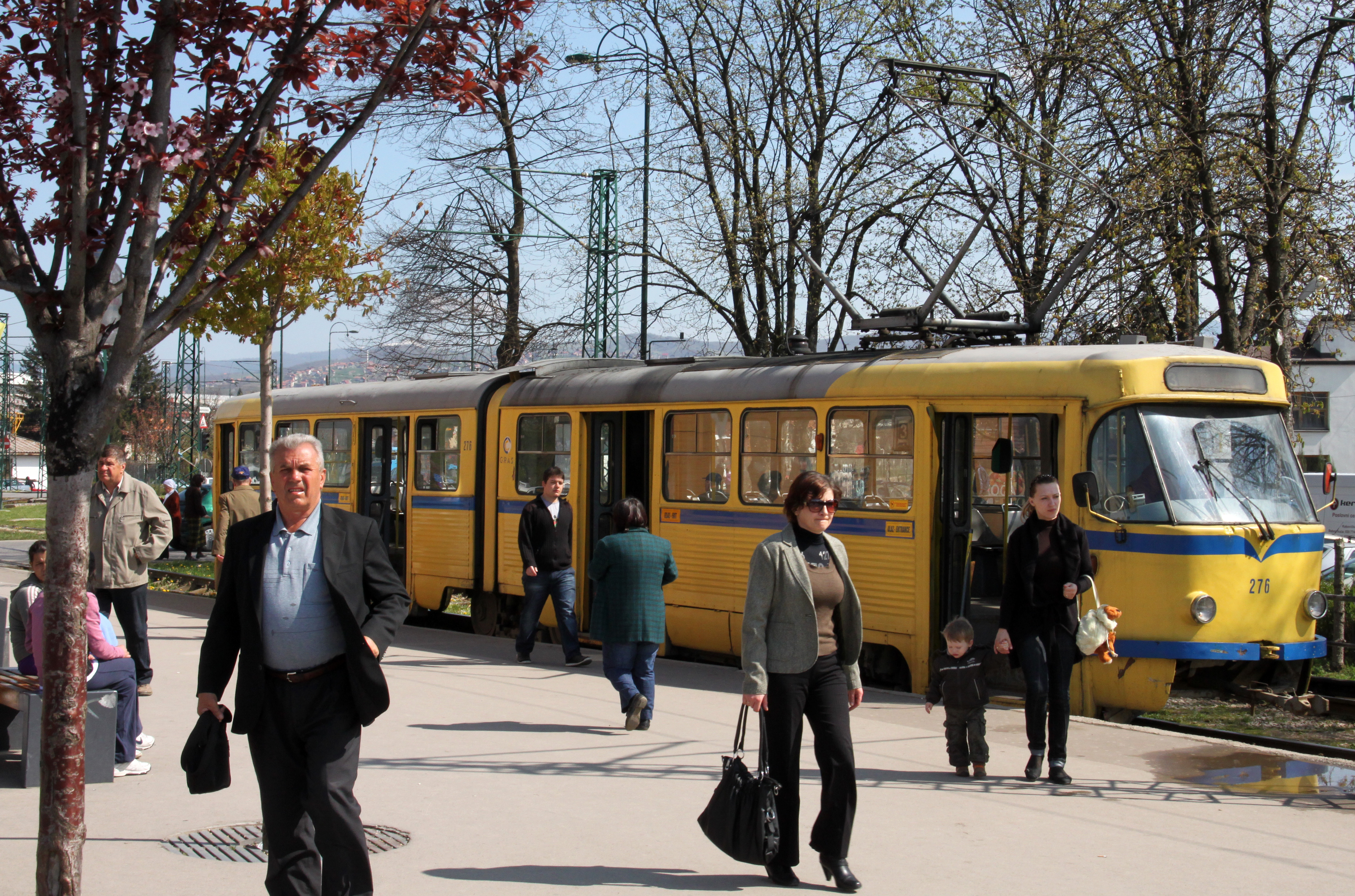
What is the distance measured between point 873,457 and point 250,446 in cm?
1097

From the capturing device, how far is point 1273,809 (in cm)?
715

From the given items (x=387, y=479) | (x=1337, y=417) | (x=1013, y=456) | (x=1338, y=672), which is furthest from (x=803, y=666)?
(x=1337, y=417)

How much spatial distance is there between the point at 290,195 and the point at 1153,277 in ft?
38.4

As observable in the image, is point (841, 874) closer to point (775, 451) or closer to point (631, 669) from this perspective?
point (631, 669)

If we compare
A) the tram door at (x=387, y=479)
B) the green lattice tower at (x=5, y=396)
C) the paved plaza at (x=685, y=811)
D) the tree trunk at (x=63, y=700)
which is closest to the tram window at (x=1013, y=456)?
the paved plaza at (x=685, y=811)

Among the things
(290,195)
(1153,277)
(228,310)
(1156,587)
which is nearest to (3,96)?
(290,195)

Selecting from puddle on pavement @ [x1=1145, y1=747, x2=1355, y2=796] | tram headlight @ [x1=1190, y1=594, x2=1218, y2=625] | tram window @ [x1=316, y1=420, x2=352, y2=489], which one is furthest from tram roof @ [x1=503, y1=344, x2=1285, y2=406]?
tram window @ [x1=316, y1=420, x2=352, y2=489]

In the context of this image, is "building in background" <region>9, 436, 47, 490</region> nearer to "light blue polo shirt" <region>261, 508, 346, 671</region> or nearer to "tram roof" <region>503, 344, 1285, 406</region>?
"tram roof" <region>503, 344, 1285, 406</region>

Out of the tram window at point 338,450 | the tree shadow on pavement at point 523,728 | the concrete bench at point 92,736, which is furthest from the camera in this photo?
the tram window at point 338,450

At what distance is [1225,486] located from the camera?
9758mm

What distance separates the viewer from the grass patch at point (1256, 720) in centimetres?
1024

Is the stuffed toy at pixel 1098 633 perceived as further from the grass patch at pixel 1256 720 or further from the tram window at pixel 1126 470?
the grass patch at pixel 1256 720

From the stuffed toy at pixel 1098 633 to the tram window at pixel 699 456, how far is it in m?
4.53

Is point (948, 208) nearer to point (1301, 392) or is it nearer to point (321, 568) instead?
point (1301, 392)
